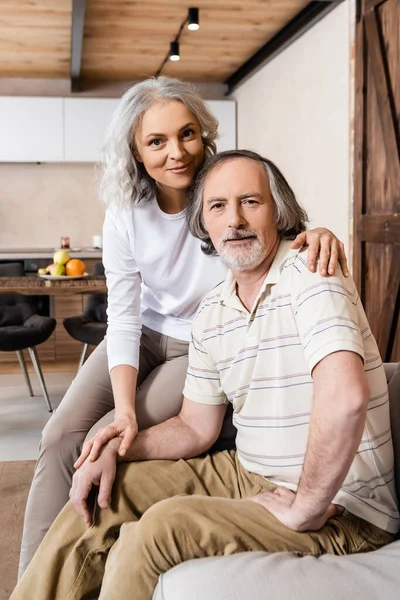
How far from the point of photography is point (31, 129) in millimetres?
6367

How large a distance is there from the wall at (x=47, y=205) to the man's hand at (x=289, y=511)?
5639 millimetres

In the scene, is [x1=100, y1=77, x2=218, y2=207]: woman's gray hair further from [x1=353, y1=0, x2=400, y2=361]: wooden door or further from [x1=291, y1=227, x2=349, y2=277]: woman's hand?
[x1=353, y1=0, x2=400, y2=361]: wooden door

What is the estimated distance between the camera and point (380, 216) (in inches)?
153

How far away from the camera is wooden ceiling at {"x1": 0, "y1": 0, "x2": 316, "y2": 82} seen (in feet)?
15.1

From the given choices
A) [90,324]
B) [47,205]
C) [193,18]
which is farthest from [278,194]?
[47,205]

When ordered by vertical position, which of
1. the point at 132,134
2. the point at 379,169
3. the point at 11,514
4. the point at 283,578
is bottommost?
the point at 11,514

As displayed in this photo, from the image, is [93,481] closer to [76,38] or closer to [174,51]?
[76,38]

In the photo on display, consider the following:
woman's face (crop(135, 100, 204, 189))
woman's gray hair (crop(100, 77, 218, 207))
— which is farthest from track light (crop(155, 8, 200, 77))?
woman's face (crop(135, 100, 204, 189))

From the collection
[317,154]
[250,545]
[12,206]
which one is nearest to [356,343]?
[250,545]

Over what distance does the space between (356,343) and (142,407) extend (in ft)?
2.47

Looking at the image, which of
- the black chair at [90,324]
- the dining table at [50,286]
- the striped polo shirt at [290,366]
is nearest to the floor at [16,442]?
the black chair at [90,324]

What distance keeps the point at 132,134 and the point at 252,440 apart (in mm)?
897

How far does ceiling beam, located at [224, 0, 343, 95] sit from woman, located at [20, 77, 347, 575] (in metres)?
2.94

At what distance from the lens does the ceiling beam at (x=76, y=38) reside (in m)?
4.23
